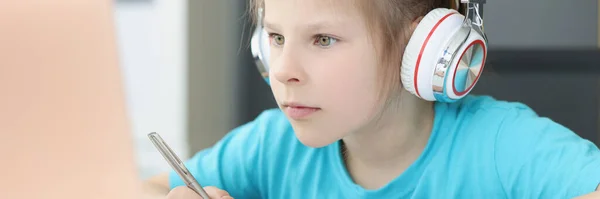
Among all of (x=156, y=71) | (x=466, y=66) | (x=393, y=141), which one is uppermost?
(x=466, y=66)

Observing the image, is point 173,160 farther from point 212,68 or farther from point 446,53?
point 212,68

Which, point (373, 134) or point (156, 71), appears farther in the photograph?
point (156, 71)

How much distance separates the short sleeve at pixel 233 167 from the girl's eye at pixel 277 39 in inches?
8.4

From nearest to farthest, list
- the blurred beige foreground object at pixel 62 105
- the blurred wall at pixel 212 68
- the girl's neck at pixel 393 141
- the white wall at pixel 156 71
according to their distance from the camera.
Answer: the blurred beige foreground object at pixel 62 105, the girl's neck at pixel 393 141, the blurred wall at pixel 212 68, the white wall at pixel 156 71

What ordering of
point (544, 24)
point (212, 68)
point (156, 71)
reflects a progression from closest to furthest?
point (544, 24) < point (212, 68) < point (156, 71)

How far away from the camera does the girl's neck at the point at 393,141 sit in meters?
0.95

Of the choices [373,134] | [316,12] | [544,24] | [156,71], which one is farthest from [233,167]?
[156,71]

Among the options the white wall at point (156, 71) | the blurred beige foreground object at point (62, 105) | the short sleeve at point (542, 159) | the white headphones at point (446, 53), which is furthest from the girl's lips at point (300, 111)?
the white wall at point (156, 71)

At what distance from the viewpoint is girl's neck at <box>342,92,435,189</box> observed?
3.11ft

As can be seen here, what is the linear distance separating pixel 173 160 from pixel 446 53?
28 centimetres

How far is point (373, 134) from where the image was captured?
3.14 ft

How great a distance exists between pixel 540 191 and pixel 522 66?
0.46 m

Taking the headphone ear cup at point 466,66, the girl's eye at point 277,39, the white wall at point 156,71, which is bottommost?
the white wall at point 156,71

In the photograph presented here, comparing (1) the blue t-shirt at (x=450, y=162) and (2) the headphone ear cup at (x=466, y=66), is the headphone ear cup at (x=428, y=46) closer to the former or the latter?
(2) the headphone ear cup at (x=466, y=66)
